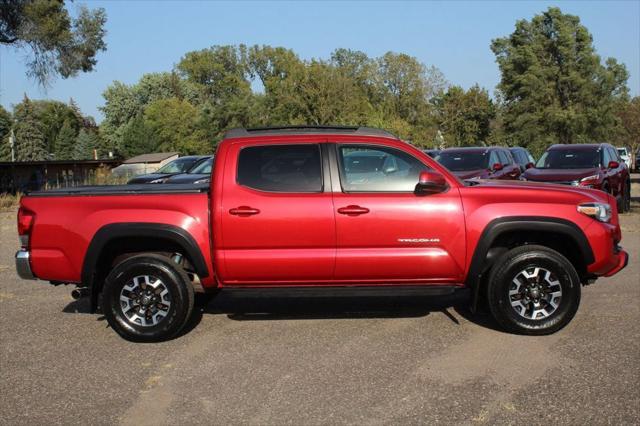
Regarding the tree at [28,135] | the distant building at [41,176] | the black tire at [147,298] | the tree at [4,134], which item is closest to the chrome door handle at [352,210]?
the black tire at [147,298]

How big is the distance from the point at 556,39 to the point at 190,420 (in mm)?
57006

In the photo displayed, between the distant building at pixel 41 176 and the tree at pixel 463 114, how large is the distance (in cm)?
3960

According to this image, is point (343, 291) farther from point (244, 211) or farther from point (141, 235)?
point (141, 235)

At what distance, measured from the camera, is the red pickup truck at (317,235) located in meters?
5.65

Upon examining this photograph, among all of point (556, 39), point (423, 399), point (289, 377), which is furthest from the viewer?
point (556, 39)

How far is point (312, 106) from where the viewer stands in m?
50.6

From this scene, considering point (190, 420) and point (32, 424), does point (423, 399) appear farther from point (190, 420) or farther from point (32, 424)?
point (32, 424)

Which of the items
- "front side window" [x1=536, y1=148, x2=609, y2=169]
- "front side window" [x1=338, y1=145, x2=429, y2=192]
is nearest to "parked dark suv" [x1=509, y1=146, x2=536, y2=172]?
"front side window" [x1=536, y1=148, x2=609, y2=169]

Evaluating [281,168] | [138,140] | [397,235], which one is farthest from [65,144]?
[397,235]

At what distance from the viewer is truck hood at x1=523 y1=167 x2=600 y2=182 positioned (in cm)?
1376

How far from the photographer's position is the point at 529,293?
5.79 metres

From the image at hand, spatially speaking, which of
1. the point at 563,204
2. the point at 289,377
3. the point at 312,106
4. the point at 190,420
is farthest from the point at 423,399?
the point at 312,106

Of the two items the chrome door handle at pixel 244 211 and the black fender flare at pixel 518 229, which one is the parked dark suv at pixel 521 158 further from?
the chrome door handle at pixel 244 211

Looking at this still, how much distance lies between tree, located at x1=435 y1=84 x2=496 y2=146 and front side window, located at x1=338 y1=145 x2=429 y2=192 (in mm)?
58149
